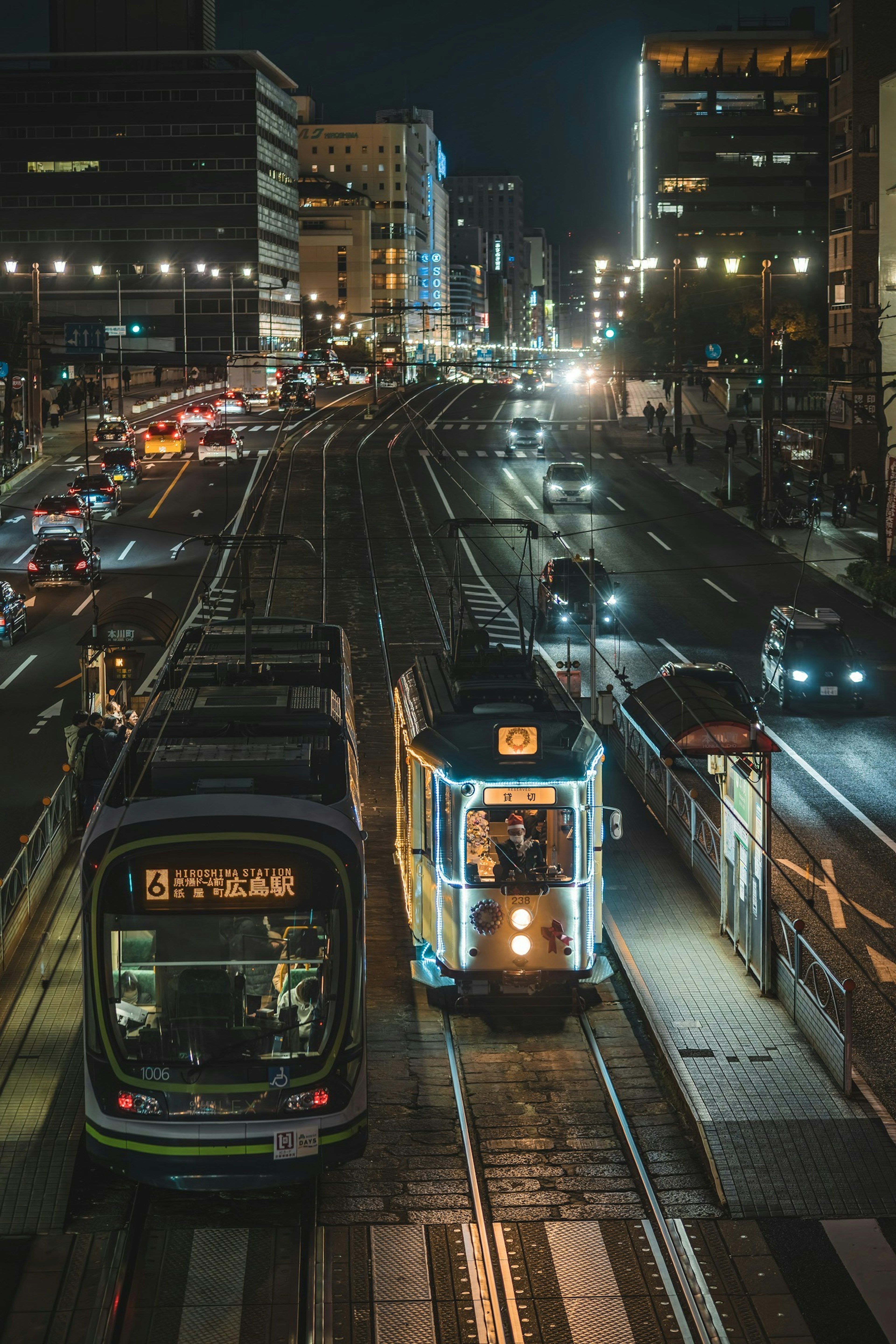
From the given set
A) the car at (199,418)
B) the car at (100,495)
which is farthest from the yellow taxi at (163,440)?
the car at (100,495)

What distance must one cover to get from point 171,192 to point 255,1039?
140308 mm

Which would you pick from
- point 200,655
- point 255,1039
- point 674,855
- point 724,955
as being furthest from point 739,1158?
point 674,855

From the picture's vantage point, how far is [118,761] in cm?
1266

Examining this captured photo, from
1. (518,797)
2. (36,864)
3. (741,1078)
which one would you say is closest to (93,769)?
(36,864)

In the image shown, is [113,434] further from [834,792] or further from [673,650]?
[834,792]

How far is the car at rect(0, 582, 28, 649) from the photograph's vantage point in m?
36.8

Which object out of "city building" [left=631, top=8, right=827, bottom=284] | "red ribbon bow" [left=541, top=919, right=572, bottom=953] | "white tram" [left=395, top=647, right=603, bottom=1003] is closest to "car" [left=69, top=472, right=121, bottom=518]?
"white tram" [left=395, top=647, right=603, bottom=1003]

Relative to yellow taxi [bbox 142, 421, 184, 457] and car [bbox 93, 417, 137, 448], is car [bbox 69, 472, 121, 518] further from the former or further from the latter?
car [bbox 93, 417, 137, 448]

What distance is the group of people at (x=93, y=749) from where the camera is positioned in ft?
64.2

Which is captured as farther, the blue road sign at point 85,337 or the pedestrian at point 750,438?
the pedestrian at point 750,438

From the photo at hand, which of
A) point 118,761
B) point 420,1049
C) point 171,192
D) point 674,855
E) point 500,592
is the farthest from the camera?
point 171,192

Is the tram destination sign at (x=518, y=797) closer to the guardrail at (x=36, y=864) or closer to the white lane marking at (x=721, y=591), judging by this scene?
the guardrail at (x=36, y=864)

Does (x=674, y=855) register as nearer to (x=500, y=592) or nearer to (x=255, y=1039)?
(x=255, y=1039)

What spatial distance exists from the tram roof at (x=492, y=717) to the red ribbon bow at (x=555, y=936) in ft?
4.66
